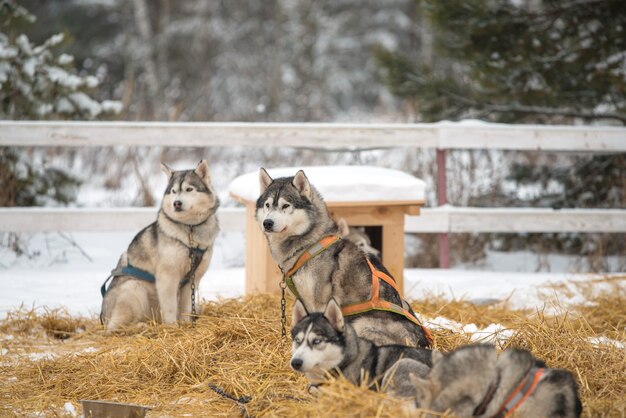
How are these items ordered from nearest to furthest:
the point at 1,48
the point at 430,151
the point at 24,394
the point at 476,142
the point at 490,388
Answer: the point at 490,388, the point at 24,394, the point at 476,142, the point at 1,48, the point at 430,151

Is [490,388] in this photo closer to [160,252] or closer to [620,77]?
[160,252]

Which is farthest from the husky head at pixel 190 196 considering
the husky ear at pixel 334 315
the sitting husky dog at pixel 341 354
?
the husky ear at pixel 334 315

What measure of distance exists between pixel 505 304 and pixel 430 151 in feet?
12.3

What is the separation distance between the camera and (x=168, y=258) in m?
5.71

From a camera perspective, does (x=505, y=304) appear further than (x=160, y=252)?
Yes

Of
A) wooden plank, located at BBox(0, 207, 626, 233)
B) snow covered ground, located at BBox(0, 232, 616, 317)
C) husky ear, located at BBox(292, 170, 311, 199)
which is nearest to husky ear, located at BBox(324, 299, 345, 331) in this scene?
husky ear, located at BBox(292, 170, 311, 199)

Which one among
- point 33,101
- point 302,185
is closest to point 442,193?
point 302,185

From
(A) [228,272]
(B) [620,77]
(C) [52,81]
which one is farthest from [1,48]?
(B) [620,77]

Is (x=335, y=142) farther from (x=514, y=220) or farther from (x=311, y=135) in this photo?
(x=514, y=220)

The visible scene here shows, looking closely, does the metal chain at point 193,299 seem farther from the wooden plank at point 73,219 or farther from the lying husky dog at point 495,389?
the lying husky dog at point 495,389

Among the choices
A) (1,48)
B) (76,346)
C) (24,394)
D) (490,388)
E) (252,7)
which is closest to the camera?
(490,388)

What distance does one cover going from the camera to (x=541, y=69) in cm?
919

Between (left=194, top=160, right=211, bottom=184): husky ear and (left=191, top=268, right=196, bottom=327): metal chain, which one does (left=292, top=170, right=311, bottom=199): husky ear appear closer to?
(left=194, top=160, right=211, bottom=184): husky ear

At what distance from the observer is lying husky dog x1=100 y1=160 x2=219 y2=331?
225 inches
